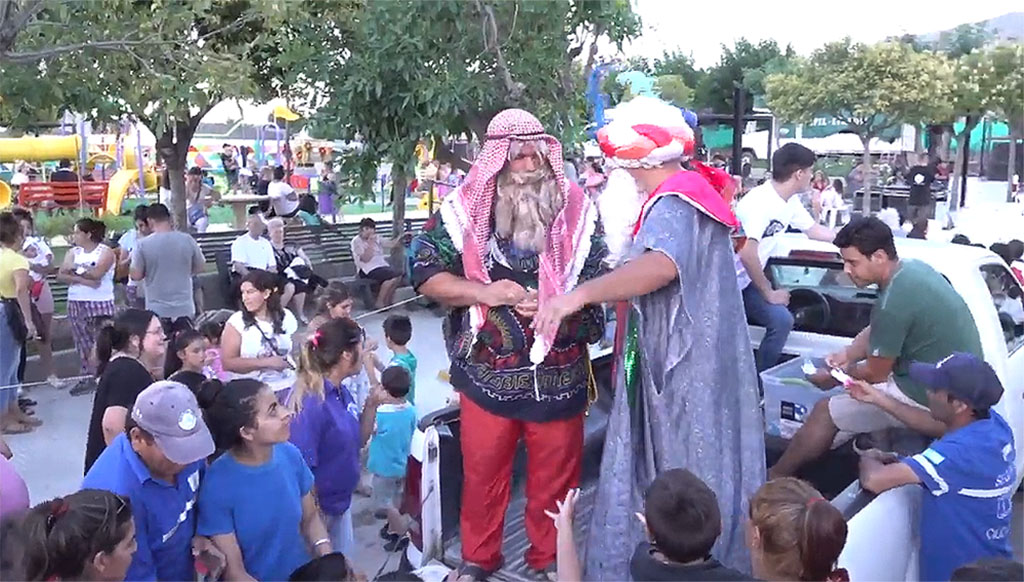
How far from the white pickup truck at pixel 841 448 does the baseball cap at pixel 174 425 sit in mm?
804

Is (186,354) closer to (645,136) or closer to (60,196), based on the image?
(645,136)

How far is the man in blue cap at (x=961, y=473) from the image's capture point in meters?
3.11

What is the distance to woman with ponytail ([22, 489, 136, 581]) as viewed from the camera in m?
2.32

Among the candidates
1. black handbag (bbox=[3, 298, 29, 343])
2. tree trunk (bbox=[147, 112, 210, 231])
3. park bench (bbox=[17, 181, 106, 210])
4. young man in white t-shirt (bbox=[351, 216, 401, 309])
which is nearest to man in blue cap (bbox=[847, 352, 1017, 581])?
black handbag (bbox=[3, 298, 29, 343])

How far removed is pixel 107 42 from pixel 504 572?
4.40m

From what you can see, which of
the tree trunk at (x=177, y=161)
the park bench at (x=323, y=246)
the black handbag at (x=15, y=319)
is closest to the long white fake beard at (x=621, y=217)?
the black handbag at (x=15, y=319)

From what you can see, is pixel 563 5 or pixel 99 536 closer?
pixel 99 536

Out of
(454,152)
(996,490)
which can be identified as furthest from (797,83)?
(996,490)

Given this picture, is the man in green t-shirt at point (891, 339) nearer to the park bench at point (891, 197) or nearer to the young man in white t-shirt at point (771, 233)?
the young man in white t-shirt at point (771, 233)

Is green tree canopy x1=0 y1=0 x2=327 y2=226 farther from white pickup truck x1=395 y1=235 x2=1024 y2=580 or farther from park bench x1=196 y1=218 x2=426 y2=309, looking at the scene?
park bench x1=196 y1=218 x2=426 y2=309

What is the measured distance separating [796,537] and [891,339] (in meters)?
1.49

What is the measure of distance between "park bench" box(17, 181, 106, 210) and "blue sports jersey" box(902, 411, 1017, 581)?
1825cm

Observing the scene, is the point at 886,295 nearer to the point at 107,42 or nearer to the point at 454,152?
the point at 107,42

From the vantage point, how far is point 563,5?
23.8ft
